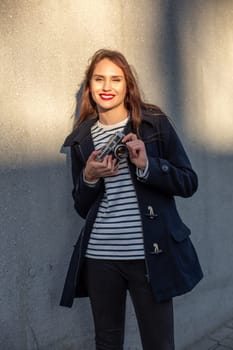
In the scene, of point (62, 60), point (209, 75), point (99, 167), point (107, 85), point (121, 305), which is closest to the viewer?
point (99, 167)

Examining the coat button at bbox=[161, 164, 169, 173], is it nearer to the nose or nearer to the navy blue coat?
the navy blue coat

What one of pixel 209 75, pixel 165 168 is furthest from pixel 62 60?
pixel 209 75

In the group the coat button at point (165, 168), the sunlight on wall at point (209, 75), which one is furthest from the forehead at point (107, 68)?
the sunlight on wall at point (209, 75)

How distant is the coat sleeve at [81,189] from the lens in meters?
2.02

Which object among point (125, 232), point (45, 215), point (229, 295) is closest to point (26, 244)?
point (45, 215)

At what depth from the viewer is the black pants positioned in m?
1.98

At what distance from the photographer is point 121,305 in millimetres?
2094

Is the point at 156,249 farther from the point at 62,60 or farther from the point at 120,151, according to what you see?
the point at 62,60

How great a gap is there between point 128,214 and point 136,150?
270 millimetres

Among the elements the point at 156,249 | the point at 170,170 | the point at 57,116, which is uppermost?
the point at 57,116

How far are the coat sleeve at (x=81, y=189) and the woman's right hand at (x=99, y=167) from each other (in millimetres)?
75

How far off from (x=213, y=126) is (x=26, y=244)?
167 centimetres

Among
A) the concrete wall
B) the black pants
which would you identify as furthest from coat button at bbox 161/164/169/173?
the concrete wall

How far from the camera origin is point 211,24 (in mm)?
3387
